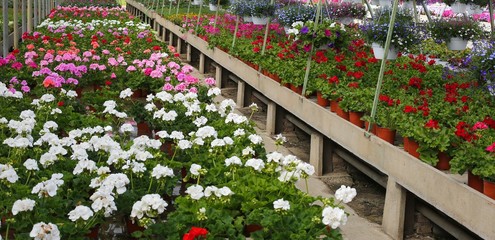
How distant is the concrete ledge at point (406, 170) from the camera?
4.11m

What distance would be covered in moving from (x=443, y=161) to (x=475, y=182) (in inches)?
18.7

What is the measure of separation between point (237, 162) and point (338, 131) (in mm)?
1984

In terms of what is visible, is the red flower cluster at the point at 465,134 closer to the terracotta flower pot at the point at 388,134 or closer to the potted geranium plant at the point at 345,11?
the terracotta flower pot at the point at 388,134

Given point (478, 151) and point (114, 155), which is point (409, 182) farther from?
point (114, 155)

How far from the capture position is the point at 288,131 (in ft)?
28.0

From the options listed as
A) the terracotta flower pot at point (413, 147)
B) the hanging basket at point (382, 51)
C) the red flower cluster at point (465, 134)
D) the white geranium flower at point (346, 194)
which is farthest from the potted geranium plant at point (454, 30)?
the white geranium flower at point (346, 194)

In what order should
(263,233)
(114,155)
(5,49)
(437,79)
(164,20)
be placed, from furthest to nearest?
(164,20)
(5,49)
(437,79)
(114,155)
(263,233)

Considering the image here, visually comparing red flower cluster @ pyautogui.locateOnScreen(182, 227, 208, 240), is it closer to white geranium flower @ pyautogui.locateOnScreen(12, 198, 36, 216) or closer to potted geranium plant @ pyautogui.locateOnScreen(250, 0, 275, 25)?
white geranium flower @ pyautogui.locateOnScreen(12, 198, 36, 216)

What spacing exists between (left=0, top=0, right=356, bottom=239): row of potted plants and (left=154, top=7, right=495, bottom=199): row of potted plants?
82 centimetres

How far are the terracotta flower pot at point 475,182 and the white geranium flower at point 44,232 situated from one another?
2.37 meters

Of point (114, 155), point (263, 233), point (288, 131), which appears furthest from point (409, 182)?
point (288, 131)

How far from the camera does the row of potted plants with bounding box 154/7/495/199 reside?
4719mm

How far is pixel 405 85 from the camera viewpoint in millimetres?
6719

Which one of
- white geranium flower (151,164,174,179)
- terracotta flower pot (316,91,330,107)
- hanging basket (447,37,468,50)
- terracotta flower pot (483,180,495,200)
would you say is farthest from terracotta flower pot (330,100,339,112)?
white geranium flower (151,164,174,179)
